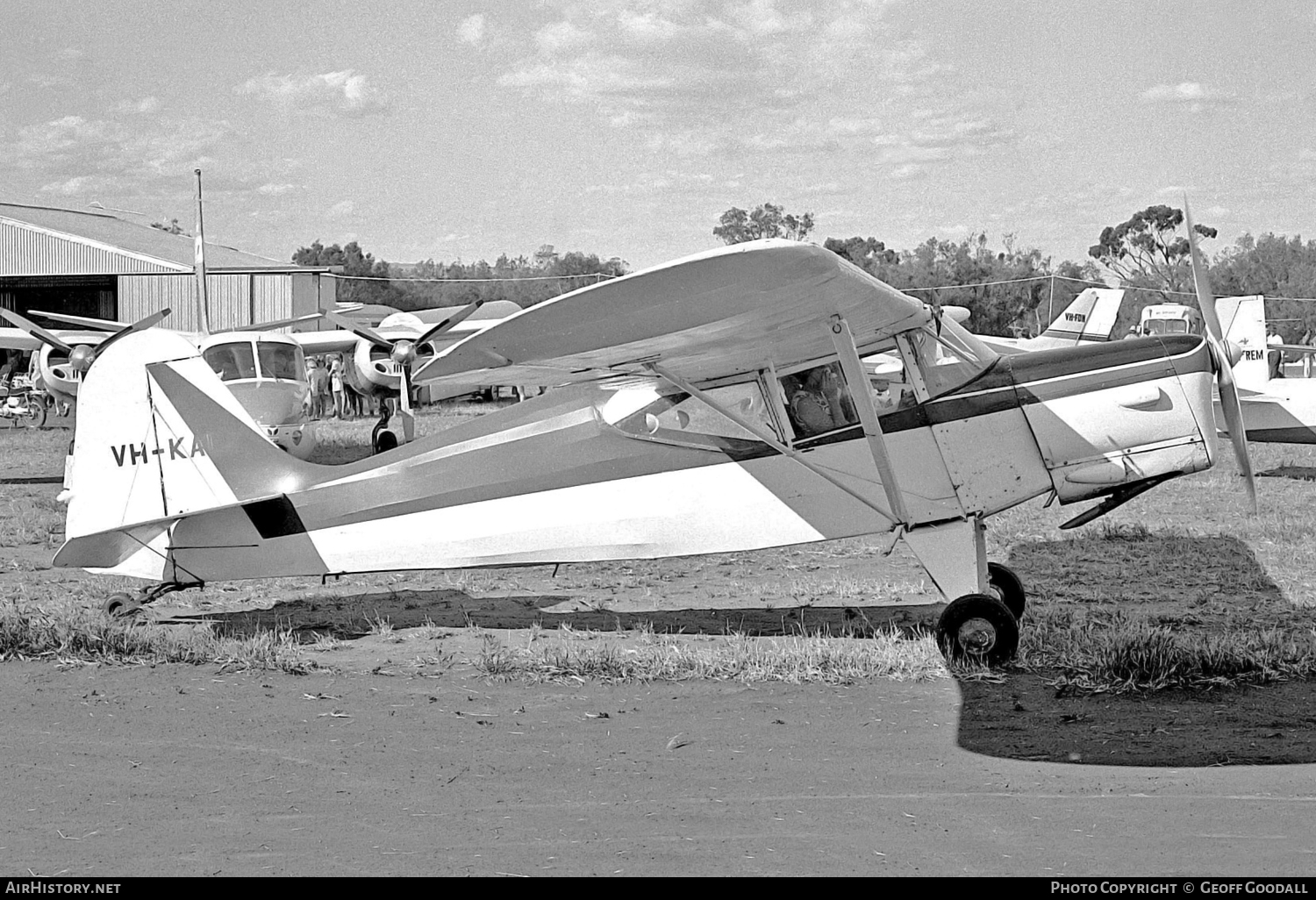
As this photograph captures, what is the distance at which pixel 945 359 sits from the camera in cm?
688

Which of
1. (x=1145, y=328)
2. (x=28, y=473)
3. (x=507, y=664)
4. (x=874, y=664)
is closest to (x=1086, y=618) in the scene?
(x=874, y=664)

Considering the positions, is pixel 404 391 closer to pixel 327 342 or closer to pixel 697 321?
pixel 327 342

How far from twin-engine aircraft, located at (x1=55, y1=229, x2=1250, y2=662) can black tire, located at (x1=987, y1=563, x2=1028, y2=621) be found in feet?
0.04

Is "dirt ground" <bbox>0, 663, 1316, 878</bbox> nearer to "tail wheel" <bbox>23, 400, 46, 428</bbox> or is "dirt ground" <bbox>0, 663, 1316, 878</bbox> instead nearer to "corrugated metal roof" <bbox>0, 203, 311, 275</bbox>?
"tail wheel" <bbox>23, 400, 46, 428</bbox>

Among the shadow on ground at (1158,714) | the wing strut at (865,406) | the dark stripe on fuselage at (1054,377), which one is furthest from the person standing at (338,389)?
the wing strut at (865,406)

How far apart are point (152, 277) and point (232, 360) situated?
3134cm

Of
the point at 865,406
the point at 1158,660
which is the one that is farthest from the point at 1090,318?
the point at 1158,660

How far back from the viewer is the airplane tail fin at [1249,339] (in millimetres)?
15414

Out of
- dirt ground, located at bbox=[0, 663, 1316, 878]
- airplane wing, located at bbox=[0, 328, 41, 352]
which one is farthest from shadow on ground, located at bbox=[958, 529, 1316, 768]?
airplane wing, located at bbox=[0, 328, 41, 352]

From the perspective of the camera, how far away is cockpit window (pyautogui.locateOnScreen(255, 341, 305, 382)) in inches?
712

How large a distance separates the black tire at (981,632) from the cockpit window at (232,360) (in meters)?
13.9

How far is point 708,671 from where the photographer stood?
Result: 6.14m

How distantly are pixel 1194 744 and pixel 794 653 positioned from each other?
2055mm

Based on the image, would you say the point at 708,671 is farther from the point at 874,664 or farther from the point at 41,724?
the point at 41,724
